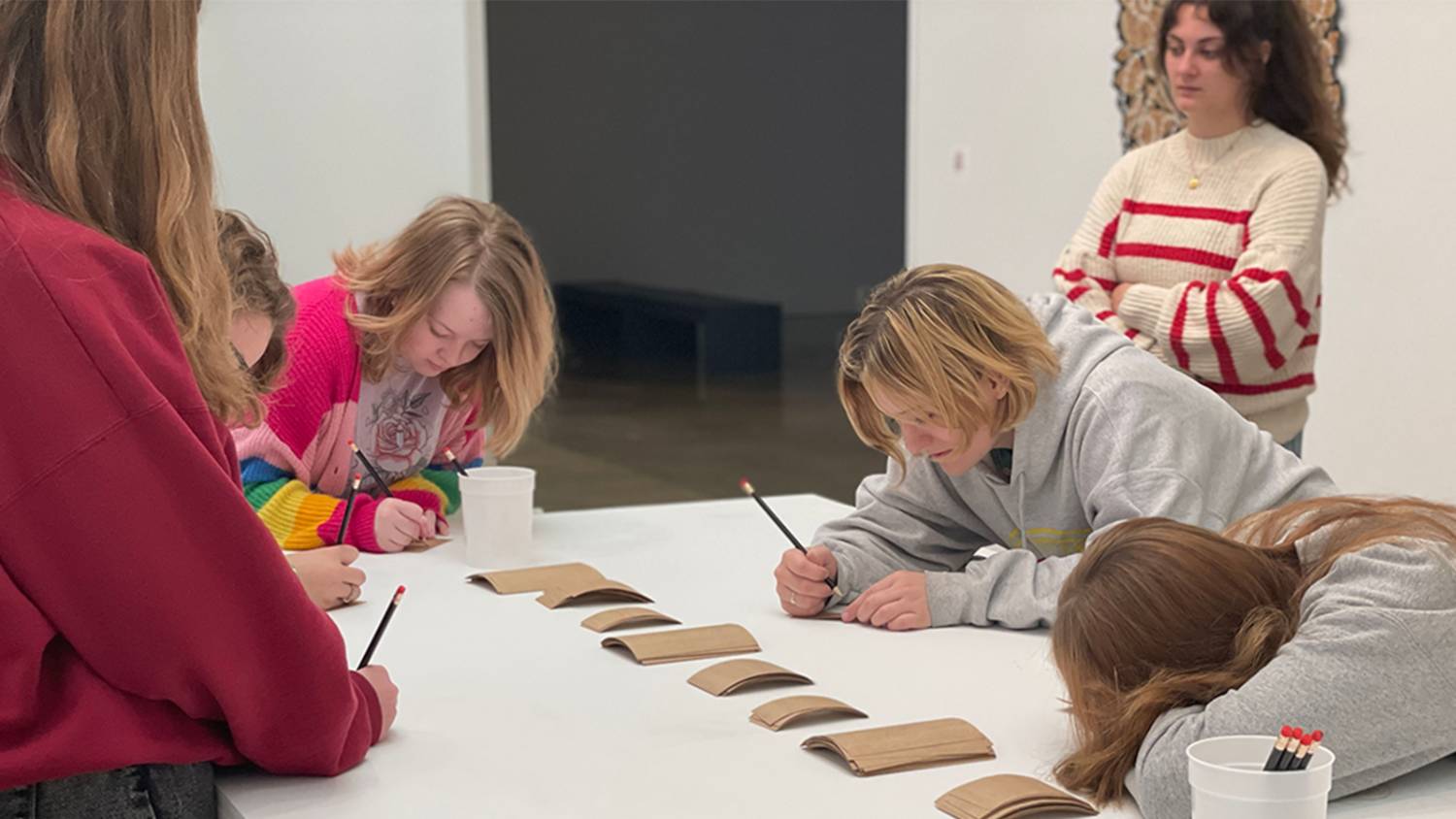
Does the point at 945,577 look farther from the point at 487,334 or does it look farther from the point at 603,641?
the point at 487,334

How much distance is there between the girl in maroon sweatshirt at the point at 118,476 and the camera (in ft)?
3.86

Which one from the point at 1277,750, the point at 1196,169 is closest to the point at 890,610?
the point at 1277,750

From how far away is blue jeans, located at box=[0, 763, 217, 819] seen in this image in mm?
1208

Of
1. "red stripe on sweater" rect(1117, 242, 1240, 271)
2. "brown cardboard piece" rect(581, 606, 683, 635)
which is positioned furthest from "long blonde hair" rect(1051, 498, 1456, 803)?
"red stripe on sweater" rect(1117, 242, 1240, 271)

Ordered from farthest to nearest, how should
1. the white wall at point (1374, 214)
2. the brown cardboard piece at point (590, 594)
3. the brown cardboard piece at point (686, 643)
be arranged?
1. the white wall at point (1374, 214)
2. the brown cardboard piece at point (590, 594)
3. the brown cardboard piece at point (686, 643)

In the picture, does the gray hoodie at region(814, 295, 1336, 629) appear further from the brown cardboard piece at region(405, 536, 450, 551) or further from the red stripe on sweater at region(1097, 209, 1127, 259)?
the red stripe on sweater at region(1097, 209, 1127, 259)

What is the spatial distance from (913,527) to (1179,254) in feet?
3.38

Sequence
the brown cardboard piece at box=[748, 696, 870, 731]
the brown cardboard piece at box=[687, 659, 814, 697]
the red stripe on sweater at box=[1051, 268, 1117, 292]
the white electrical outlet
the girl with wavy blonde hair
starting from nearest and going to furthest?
the brown cardboard piece at box=[748, 696, 870, 731] → the brown cardboard piece at box=[687, 659, 814, 697] → the girl with wavy blonde hair → the red stripe on sweater at box=[1051, 268, 1117, 292] → the white electrical outlet

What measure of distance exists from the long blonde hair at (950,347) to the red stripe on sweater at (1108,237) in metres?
1.13

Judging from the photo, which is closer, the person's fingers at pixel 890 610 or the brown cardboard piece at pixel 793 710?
the brown cardboard piece at pixel 793 710

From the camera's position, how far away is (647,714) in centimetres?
154

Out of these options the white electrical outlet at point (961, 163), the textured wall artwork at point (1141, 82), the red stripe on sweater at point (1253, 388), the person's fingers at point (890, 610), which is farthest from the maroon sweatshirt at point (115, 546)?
the white electrical outlet at point (961, 163)

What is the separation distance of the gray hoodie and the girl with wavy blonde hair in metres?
0.65

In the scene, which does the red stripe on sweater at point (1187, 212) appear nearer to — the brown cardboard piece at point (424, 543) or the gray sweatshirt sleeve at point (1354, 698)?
the brown cardboard piece at point (424, 543)
